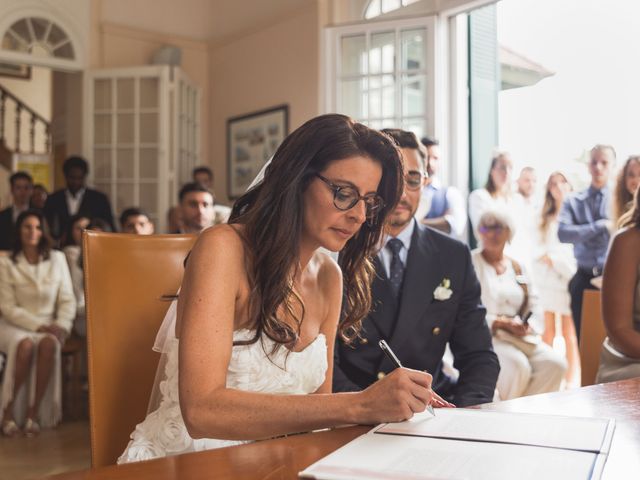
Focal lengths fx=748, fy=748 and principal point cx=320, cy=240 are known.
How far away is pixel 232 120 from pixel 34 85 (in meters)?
6.78

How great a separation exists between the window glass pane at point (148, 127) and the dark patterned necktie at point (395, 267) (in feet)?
17.6

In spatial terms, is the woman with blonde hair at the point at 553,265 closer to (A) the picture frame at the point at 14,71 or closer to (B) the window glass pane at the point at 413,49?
(B) the window glass pane at the point at 413,49

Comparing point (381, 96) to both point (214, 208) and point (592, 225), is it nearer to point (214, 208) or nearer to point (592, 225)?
point (214, 208)

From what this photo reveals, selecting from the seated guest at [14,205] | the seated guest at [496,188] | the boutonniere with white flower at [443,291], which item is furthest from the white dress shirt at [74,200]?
the boutonniere with white flower at [443,291]

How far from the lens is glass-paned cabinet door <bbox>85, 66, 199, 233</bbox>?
7.01 m

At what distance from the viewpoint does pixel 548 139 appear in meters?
6.92

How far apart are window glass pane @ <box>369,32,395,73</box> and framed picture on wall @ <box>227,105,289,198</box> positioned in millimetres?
1299

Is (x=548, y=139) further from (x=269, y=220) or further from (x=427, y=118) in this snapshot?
(x=269, y=220)

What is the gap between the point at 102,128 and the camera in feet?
23.6

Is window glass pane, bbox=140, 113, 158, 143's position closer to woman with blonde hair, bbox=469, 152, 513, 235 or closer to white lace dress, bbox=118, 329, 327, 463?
woman with blonde hair, bbox=469, 152, 513, 235

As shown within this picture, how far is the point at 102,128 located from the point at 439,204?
3.74 meters

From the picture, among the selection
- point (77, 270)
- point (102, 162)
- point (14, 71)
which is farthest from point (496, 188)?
point (14, 71)

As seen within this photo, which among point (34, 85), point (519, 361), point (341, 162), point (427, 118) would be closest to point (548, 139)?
point (427, 118)

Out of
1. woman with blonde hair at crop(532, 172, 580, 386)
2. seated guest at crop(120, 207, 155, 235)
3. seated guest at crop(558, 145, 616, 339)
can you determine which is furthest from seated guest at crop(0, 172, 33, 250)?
seated guest at crop(558, 145, 616, 339)
